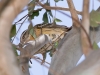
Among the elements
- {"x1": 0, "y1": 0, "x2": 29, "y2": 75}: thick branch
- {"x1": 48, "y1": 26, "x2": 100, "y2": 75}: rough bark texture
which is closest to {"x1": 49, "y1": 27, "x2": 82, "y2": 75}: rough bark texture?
{"x1": 48, "y1": 26, "x2": 100, "y2": 75}: rough bark texture

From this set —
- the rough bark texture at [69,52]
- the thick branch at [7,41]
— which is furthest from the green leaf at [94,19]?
the thick branch at [7,41]

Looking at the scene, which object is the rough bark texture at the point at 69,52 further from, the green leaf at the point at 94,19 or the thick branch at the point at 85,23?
the thick branch at the point at 85,23

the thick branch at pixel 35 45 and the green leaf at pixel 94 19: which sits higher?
the green leaf at pixel 94 19

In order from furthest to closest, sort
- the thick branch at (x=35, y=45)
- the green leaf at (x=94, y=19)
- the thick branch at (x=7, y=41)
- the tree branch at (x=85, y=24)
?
1. the thick branch at (x=35, y=45)
2. the green leaf at (x=94, y=19)
3. the tree branch at (x=85, y=24)
4. the thick branch at (x=7, y=41)

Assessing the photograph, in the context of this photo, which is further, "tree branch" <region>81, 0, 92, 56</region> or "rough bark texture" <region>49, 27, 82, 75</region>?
"rough bark texture" <region>49, 27, 82, 75</region>

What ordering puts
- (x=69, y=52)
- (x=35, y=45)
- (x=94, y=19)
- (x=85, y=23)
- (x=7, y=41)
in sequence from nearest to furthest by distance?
(x=7, y=41), (x=85, y=23), (x=94, y=19), (x=69, y=52), (x=35, y=45)

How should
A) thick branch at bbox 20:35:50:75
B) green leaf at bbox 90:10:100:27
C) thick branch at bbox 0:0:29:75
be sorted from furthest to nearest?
thick branch at bbox 20:35:50:75 → green leaf at bbox 90:10:100:27 → thick branch at bbox 0:0:29:75

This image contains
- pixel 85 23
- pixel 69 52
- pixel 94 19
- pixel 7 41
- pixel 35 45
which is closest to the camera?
pixel 7 41

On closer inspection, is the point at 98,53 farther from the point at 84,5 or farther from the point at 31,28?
the point at 31,28

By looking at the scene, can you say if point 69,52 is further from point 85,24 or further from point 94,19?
point 85,24

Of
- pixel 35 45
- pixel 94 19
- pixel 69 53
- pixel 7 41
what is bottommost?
pixel 35 45

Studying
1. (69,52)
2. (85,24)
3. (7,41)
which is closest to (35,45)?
(69,52)

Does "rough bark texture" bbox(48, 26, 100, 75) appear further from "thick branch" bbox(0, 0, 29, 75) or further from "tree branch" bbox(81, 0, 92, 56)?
"thick branch" bbox(0, 0, 29, 75)

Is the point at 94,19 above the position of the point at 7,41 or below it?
below
